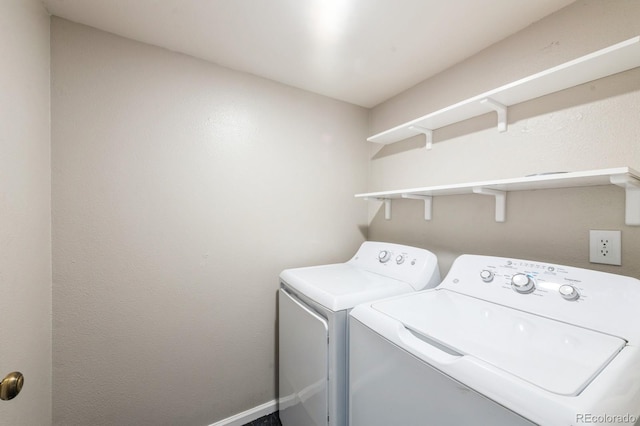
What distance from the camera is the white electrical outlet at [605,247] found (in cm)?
98

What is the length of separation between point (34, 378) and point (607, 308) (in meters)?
2.05

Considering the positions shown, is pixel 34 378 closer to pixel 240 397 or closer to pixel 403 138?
pixel 240 397

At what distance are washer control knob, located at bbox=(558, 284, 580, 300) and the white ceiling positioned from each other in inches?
45.7

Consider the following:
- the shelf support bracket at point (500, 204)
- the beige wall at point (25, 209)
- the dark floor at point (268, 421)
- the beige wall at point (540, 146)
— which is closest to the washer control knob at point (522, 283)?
the beige wall at point (540, 146)

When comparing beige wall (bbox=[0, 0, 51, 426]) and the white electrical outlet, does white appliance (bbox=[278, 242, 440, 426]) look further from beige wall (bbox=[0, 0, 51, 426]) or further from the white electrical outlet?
beige wall (bbox=[0, 0, 51, 426])

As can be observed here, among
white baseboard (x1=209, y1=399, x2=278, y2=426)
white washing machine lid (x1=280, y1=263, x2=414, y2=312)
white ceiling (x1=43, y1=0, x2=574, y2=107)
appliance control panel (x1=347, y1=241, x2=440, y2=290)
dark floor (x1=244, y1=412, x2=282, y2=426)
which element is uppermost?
white ceiling (x1=43, y1=0, x2=574, y2=107)

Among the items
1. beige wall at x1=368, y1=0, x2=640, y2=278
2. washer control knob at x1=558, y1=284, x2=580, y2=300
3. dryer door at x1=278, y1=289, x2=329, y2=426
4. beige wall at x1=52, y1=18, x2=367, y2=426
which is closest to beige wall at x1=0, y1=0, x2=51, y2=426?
beige wall at x1=52, y1=18, x2=367, y2=426

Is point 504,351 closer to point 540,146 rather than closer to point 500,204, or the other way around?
point 500,204

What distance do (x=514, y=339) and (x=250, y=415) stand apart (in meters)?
1.60

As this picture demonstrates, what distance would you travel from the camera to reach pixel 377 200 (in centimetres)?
210

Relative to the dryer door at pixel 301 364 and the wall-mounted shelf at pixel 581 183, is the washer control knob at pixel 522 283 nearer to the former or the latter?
the wall-mounted shelf at pixel 581 183

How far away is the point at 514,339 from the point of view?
0.76 m

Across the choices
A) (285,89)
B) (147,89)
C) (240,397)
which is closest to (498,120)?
(285,89)

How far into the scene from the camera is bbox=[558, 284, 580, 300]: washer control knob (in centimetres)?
88
